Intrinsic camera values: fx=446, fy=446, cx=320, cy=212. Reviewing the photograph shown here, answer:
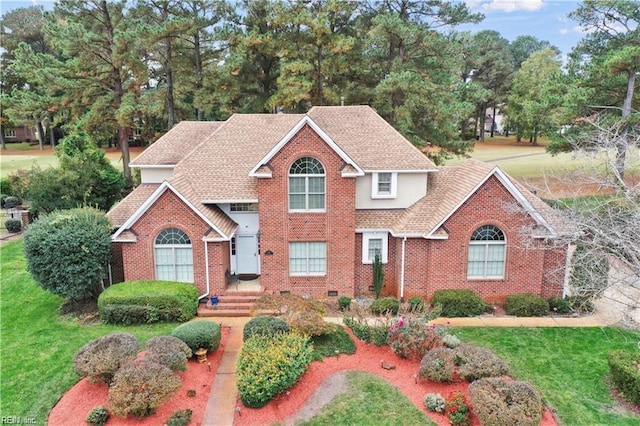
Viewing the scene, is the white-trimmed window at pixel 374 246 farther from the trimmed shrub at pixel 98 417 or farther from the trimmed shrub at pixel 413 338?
the trimmed shrub at pixel 98 417

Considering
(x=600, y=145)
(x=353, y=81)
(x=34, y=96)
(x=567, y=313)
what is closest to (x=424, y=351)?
(x=567, y=313)

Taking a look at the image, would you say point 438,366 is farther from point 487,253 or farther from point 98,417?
point 98,417

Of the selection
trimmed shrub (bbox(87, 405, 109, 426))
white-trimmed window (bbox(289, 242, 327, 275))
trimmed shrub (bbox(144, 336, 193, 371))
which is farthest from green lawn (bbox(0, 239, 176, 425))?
white-trimmed window (bbox(289, 242, 327, 275))

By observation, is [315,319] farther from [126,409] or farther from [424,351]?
[126,409]

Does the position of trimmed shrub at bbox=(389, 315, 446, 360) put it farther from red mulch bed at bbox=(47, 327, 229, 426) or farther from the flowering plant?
red mulch bed at bbox=(47, 327, 229, 426)


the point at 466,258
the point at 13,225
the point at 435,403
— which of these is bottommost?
the point at 435,403

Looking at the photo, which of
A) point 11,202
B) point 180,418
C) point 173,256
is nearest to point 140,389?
point 180,418
